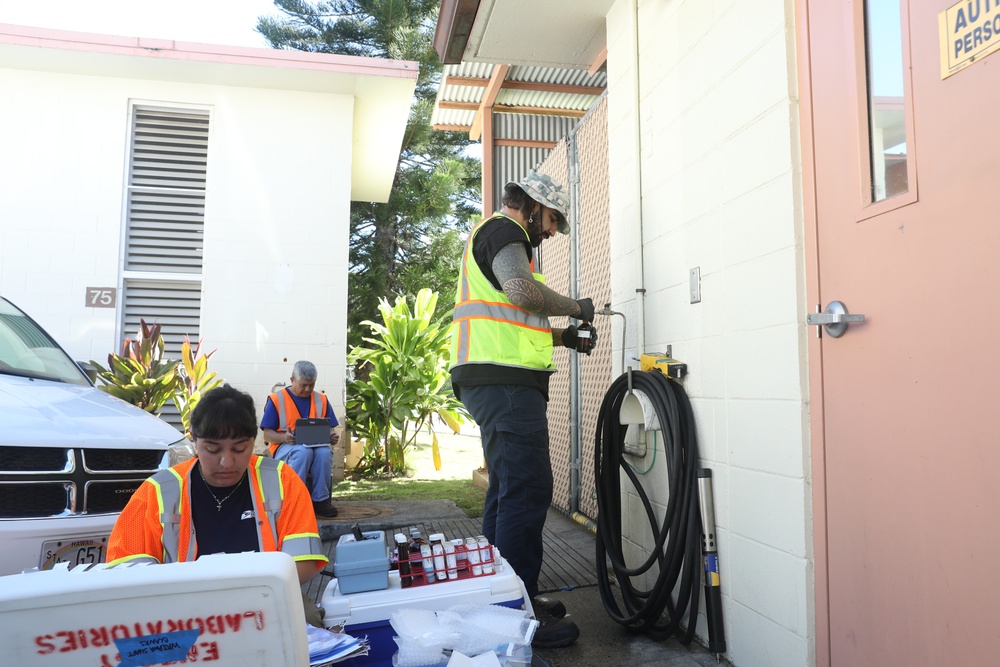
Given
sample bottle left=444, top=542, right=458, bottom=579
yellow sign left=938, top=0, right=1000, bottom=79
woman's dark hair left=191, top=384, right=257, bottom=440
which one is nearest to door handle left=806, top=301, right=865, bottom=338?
yellow sign left=938, top=0, right=1000, bottom=79

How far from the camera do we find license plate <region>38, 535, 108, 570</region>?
2.86 metres

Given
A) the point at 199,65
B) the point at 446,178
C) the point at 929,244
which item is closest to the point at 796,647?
the point at 929,244

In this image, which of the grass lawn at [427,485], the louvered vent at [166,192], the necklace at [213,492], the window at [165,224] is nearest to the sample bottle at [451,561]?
the necklace at [213,492]

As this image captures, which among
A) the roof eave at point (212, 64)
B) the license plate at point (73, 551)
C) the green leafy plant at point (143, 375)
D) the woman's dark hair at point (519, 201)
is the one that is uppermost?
the roof eave at point (212, 64)

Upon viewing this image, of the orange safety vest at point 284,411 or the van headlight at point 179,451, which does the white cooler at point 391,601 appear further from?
the orange safety vest at point 284,411

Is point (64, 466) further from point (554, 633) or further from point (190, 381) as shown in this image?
point (190, 381)

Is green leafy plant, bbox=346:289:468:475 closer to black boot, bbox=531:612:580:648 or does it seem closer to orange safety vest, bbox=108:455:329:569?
black boot, bbox=531:612:580:648

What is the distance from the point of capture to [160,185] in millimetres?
7473

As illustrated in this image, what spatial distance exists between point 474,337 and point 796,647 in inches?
66.6

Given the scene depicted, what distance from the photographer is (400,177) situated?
640 inches

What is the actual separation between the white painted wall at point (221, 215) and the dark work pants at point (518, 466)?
4.56m

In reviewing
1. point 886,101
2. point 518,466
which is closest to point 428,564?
point 518,466

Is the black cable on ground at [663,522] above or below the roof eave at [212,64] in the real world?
below

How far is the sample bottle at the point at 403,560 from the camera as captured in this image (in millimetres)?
2227
